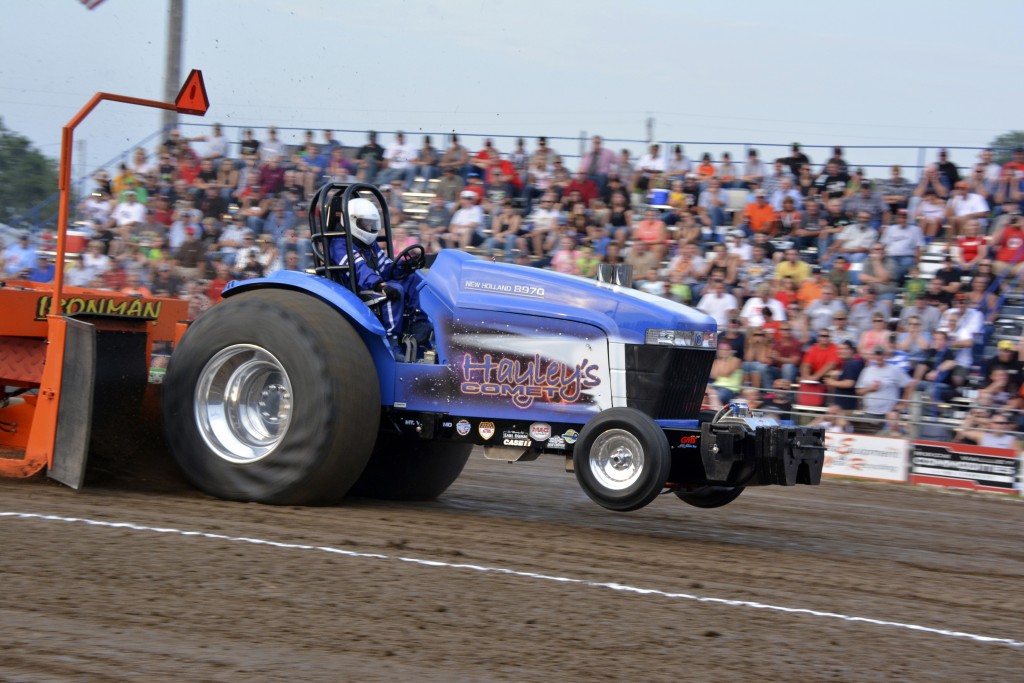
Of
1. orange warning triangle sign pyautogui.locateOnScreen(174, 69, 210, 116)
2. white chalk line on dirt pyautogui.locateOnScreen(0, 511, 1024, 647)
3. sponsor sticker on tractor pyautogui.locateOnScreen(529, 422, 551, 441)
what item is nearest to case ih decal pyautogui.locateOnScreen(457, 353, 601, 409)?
sponsor sticker on tractor pyautogui.locateOnScreen(529, 422, 551, 441)

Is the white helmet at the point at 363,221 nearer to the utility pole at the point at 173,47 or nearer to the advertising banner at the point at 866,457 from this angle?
the advertising banner at the point at 866,457

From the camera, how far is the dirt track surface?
159 inches

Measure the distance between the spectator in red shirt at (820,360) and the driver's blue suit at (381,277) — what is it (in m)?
6.16

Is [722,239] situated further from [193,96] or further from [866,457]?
[193,96]

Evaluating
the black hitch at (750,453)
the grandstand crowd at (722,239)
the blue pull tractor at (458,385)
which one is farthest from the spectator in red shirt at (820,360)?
the black hitch at (750,453)

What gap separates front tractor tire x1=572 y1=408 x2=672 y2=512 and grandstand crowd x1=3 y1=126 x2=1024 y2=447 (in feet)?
20.0

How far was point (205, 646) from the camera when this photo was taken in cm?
405

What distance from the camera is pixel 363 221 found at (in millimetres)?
7383

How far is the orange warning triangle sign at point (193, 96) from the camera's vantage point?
742 cm

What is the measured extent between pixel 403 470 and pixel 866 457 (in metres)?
5.77

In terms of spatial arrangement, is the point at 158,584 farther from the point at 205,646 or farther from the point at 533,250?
the point at 533,250

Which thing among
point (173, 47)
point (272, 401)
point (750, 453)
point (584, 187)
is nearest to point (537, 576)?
point (750, 453)

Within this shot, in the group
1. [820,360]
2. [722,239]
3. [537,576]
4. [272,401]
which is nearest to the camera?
[537,576]

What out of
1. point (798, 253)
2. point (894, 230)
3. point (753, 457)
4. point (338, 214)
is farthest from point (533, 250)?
point (753, 457)
